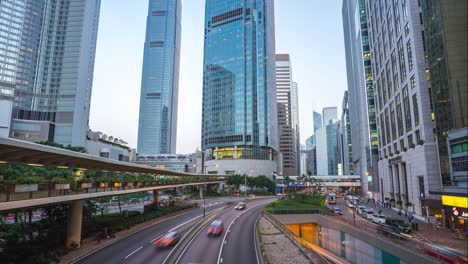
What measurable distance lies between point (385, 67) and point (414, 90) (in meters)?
24.0

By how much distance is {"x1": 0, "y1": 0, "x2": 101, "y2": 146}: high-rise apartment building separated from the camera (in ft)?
424

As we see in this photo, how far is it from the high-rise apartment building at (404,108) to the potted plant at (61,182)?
52.3 m

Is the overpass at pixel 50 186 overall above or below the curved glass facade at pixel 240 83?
below

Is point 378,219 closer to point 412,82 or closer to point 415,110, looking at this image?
point 415,110

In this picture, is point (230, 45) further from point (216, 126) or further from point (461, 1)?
point (461, 1)

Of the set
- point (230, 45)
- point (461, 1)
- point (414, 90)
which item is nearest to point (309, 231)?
point (414, 90)

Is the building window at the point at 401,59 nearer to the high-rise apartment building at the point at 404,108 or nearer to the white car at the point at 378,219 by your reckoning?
the high-rise apartment building at the point at 404,108

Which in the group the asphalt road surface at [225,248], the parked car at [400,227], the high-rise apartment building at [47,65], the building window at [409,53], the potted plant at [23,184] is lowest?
the asphalt road surface at [225,248]

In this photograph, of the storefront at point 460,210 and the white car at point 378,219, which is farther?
the white car at point 378,219

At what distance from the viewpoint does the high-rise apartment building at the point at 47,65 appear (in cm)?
12938

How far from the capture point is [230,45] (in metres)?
167

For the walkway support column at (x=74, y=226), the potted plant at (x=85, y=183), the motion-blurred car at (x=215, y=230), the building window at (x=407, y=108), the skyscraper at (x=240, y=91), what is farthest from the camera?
the skyscraper at (x=240, y=91)

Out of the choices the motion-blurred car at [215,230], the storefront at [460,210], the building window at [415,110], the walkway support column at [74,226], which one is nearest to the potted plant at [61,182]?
the walkway support column at [74,226]

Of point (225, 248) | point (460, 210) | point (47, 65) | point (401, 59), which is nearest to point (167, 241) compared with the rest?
point (225, 248)
